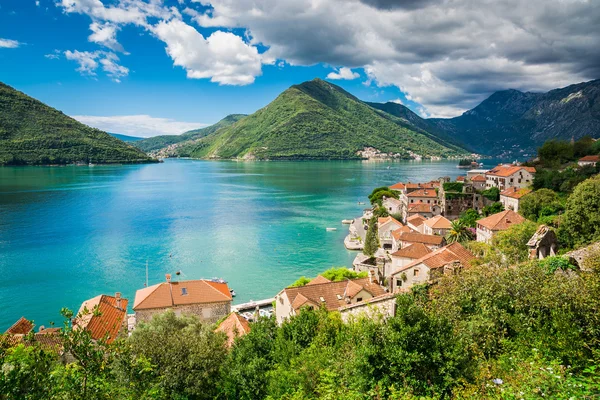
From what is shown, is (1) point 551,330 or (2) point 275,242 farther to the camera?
(2) point 275,242

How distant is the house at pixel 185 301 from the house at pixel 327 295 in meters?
6.35

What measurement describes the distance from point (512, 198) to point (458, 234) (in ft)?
46.6

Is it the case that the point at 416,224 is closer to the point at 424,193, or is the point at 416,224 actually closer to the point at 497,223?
the point at 424,193

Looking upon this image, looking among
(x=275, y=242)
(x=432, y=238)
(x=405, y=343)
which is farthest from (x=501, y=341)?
(x=275, y=242)

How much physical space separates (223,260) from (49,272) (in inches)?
850

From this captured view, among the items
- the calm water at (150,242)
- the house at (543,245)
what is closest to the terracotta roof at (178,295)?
the calm water at (150,242)

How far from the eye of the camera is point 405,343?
10602 mm

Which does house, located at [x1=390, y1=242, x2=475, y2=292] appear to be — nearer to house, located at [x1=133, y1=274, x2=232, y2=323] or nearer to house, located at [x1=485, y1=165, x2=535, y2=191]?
house, located at [x1=133, y1=274, x2=232, y2=323]

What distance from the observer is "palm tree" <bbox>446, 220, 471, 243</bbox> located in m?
43.2

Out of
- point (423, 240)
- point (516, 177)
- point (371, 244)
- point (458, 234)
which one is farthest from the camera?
point (516, 177)

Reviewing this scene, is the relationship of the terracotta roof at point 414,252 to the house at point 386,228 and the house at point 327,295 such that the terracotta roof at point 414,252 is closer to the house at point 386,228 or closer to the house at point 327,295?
the house at point 327,295

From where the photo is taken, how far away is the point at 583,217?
93.2 ft

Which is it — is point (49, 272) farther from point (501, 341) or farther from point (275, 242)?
point (501, 341)

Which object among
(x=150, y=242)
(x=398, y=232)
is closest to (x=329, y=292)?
(x=398, y=232)
